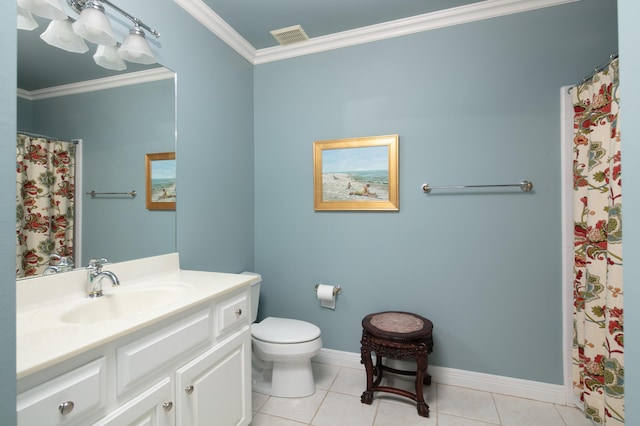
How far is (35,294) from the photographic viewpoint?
3.89ft

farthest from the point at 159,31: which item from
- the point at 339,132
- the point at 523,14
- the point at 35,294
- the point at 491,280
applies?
the point at 491,280

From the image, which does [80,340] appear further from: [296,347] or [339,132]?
[339,132]

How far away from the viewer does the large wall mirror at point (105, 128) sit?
A: 48.7 inches

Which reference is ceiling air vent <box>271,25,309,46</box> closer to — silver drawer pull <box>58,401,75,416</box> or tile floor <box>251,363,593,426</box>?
silver drawer pull <box>58,401,75,416</box>

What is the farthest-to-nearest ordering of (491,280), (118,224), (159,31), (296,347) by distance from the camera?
1. (491,280)
2. (296,347)
3. (159,31)
4. (118,224)

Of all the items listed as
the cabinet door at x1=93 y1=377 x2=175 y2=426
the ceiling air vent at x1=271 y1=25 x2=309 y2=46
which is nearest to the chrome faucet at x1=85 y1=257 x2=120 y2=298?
the cabinet door at x1=93 y1=377 x2=175 y2=426

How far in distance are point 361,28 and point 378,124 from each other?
71 cm

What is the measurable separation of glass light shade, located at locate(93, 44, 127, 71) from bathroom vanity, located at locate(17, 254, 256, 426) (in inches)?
38.0

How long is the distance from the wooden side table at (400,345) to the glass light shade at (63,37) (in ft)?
6.77

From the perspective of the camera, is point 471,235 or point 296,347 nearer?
point 296,347

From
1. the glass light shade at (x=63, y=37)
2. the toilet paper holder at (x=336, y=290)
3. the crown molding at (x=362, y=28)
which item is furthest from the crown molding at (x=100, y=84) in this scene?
the toilet paper holder at (x=336, y=290)

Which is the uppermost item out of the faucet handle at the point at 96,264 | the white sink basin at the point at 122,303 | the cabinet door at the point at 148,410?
the faucet handle at the point at 96,264

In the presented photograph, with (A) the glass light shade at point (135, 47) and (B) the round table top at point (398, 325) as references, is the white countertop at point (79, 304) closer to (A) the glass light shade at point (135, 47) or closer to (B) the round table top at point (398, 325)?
(B) the round table top at point (398, 325)

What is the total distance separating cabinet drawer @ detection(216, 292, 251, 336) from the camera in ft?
4.47
